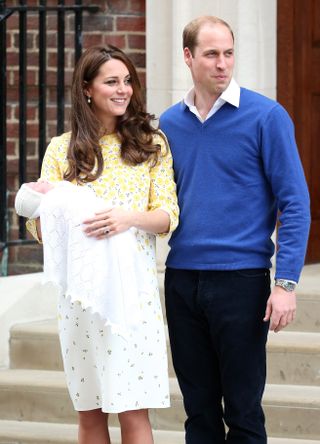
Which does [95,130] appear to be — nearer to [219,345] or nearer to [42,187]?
[42,187]

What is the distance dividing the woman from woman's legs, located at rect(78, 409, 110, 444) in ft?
0.20

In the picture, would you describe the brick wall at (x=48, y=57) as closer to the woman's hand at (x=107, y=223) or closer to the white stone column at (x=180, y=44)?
the white stone column at (x=180, y=44)

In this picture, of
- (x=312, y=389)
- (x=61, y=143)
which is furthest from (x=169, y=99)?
(x=61, y=143)

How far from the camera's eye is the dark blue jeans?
399 cm

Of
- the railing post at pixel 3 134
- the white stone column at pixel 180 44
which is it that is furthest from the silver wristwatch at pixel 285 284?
the railing post at pixel 3 134

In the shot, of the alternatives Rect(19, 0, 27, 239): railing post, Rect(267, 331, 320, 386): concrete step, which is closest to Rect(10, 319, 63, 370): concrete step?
Rect(19, 0, 27, 239): railing post

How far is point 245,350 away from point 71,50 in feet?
9.89

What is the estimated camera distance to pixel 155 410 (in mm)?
5312

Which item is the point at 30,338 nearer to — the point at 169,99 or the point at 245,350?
the point at 169,99

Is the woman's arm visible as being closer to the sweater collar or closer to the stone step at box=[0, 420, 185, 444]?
the sweater collar

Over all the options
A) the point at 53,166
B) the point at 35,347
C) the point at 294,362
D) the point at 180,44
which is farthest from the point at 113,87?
the point at 180,44

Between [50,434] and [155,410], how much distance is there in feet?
1.45

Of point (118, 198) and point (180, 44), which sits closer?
point (118, 198)

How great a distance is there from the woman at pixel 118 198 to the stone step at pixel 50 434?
43.8 inches
